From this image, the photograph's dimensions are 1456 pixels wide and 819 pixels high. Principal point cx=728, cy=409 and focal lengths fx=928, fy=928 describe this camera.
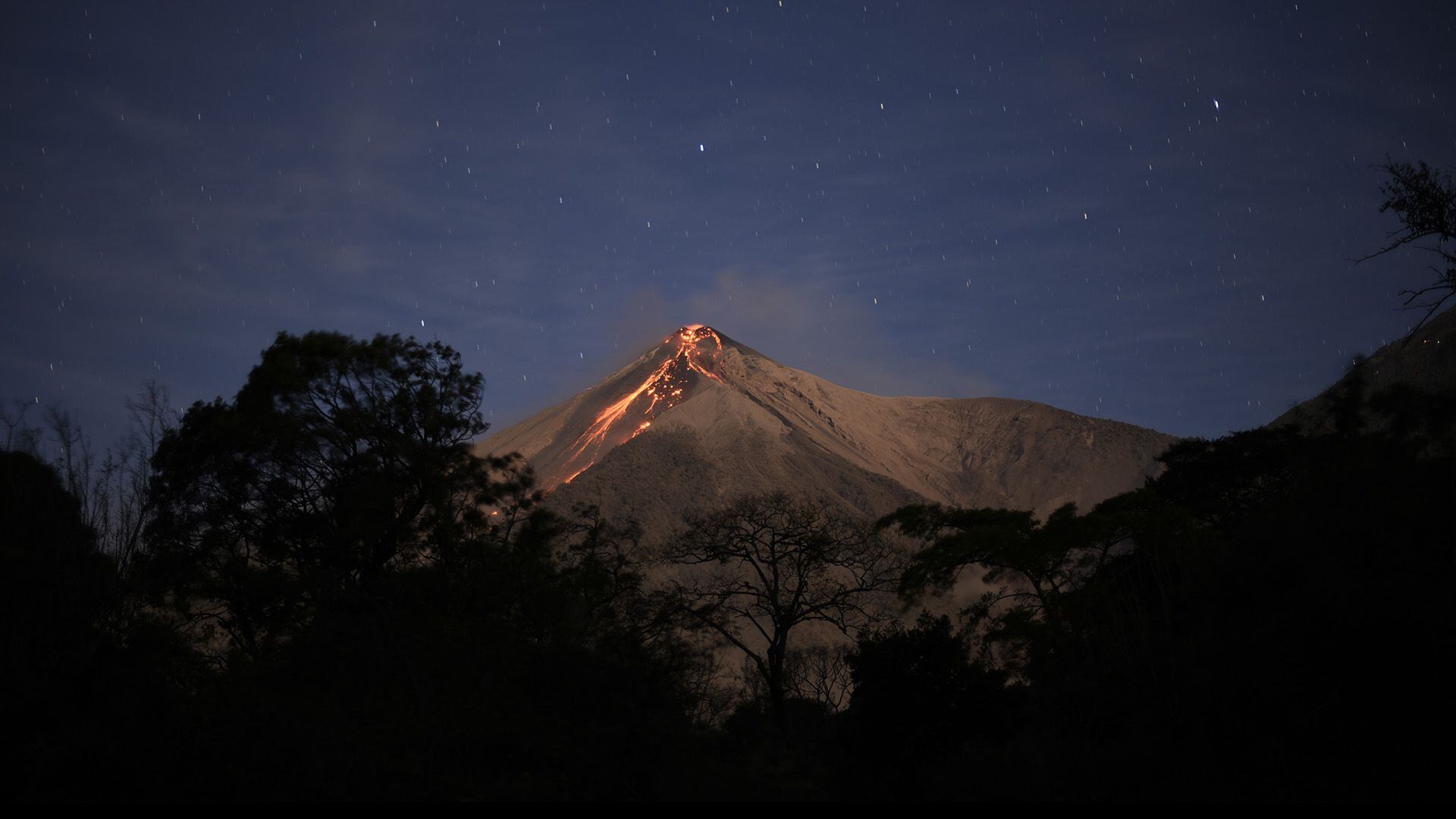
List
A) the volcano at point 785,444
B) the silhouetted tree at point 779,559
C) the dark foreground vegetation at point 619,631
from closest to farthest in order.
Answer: the dark foreground vegetation at point 619,631
the silhouetted tree at point 779,559
the volcano at point 785,444

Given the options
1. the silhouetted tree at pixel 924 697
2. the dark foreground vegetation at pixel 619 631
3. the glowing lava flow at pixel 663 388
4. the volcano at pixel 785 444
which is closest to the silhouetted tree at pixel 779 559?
the dark foreground vegetation at pixel 619 631

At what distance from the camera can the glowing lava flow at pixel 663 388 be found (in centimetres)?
12494

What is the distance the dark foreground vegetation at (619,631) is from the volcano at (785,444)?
63894 millimetres

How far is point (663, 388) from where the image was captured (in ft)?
476

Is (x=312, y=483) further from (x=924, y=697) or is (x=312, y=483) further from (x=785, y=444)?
(x=785, y=444)

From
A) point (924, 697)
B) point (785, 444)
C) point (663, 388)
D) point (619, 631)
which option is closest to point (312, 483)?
point (619, 631)

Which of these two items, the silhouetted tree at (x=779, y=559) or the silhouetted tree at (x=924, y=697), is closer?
the silhouetted tree at (x=924, y=697)

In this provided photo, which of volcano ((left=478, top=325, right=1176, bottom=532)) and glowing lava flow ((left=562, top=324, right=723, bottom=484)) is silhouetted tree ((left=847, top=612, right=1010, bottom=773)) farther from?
glowing lava flow ((left=562, top=324, right=723, bottom=484))

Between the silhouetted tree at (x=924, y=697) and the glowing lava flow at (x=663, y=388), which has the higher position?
the glowing lava flow at (x=663, y=388)

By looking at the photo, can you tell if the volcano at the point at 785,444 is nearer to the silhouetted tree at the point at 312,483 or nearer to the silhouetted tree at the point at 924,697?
the silhouetted tree at the point at 312,483

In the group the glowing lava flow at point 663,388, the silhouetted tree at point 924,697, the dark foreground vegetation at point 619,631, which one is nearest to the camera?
the dark foreground vegetation at point 619,631

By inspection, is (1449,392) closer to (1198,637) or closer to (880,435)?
(1198,637)

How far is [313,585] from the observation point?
19.8 m

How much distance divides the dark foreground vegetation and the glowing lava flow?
268 feet
